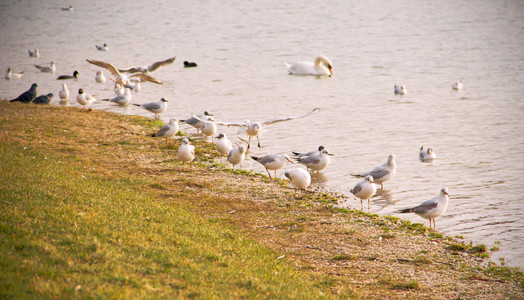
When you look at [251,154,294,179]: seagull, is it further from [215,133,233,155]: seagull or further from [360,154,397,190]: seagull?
[360,154,397,190]: seagull

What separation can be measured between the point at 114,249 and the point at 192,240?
57.2 inches

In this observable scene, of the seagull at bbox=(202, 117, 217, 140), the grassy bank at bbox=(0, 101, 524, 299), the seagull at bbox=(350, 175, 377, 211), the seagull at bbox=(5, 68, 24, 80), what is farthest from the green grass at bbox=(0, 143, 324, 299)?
the seagull at bbox=(5, 68, 24, 80)

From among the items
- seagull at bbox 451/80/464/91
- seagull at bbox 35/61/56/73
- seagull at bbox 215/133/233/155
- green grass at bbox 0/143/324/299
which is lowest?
seagull at bbox 35/61/56/73

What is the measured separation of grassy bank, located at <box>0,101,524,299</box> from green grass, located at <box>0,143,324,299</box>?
2 cm

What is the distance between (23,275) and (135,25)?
167ft

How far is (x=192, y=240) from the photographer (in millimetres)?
7828

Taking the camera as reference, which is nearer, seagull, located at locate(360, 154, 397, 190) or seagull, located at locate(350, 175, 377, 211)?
seagull, located at locate(350, 175, 377, 211)

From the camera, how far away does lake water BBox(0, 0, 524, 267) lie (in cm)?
1338

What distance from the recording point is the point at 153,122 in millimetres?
18734

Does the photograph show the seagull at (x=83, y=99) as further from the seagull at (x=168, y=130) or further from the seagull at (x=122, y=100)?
the seagull at (x=168, y=130)

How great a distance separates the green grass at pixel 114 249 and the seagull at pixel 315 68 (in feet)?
73.9

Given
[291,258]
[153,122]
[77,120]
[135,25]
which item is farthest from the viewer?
[135,25]

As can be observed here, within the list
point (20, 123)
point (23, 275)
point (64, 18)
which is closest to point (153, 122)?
point (20, 123)

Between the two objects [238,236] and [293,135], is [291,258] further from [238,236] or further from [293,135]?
[293,135]
